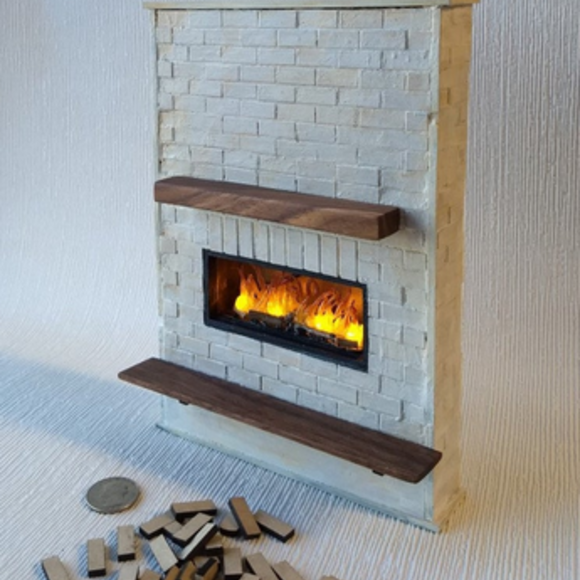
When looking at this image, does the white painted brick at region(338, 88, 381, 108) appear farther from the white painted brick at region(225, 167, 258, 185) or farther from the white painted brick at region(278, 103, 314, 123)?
the white painted brick at region(225, 167, 258, 185)

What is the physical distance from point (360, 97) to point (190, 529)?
1.14 meters

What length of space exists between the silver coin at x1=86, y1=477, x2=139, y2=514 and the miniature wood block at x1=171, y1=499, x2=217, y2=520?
0.15 meters

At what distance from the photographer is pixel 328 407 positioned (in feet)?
9.46

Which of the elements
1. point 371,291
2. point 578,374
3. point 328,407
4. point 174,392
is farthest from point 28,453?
point 578,374

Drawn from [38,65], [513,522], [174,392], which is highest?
[38,65]

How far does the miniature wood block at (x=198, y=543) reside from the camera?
261 cm

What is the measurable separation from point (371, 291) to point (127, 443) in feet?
3.10

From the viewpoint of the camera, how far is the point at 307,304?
295cm

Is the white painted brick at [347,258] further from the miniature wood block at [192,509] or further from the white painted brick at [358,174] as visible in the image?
the miniature wood block at [192,509]

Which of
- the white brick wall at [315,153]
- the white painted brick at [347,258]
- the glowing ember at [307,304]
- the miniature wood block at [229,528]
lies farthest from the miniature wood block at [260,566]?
the white painted brick at [347,258]

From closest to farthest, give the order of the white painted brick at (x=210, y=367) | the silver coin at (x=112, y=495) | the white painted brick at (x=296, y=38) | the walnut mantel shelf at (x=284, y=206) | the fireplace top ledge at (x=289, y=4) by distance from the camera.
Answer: the fireplace top ledge at (x=289, y=4) → the walnut mantel shelf at (x=284, y=206) → the white painted brick at (x=296, y=38) → the silver coin at (x=112, y=495) → the white painted brick at (x=210, y=367)

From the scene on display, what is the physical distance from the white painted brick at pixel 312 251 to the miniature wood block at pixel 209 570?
772mm

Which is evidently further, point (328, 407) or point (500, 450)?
point (500, 450)

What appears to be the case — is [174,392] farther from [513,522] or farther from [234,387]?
[513,522]
